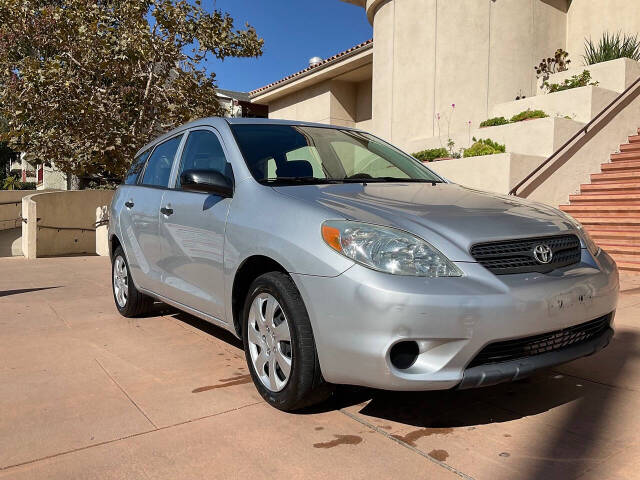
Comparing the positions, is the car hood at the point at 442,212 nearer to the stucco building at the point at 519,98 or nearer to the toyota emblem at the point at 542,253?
the toyota emblem at the point at 542,253

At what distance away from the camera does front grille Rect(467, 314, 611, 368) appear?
2631 millimetres

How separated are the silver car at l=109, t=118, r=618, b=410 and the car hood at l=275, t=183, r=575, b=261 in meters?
0.01

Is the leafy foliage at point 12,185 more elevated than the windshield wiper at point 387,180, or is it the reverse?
the leafy foliage at point 12,185

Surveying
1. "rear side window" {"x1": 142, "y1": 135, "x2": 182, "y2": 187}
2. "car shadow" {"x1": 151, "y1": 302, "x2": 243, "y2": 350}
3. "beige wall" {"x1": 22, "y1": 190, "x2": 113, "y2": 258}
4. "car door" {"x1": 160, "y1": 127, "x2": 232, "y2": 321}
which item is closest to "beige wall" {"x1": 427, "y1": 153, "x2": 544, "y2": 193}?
"car shadow" {"x1": 151, "y1": 302, "x2": 243, "y2": 350}

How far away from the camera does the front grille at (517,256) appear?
2.71m

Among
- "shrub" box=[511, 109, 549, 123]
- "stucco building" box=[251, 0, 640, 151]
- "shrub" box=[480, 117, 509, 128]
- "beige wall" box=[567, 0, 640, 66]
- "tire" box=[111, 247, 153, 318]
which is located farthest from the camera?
"stucco building" box=[251, 0, 640, 151]

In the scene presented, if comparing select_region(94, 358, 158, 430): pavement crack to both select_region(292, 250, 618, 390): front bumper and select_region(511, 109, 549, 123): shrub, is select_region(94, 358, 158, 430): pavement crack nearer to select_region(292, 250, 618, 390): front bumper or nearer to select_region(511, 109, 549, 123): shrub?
select_region(292, 250, 618, 390): front bumper

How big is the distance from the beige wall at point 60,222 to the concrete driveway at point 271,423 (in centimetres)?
962

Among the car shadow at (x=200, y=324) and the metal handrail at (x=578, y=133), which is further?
the metal handrail at (x=578, y=133)

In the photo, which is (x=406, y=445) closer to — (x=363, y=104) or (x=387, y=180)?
(x=387, y=180)

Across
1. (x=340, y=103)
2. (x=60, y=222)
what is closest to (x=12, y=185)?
(x=60, y=222)

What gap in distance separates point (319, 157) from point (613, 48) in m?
9.72

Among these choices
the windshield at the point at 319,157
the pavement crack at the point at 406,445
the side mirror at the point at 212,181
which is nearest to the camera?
the pavement crack at the point at 406,445

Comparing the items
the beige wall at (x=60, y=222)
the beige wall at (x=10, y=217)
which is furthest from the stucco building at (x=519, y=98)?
the beige wall at (x=10, y=217)
